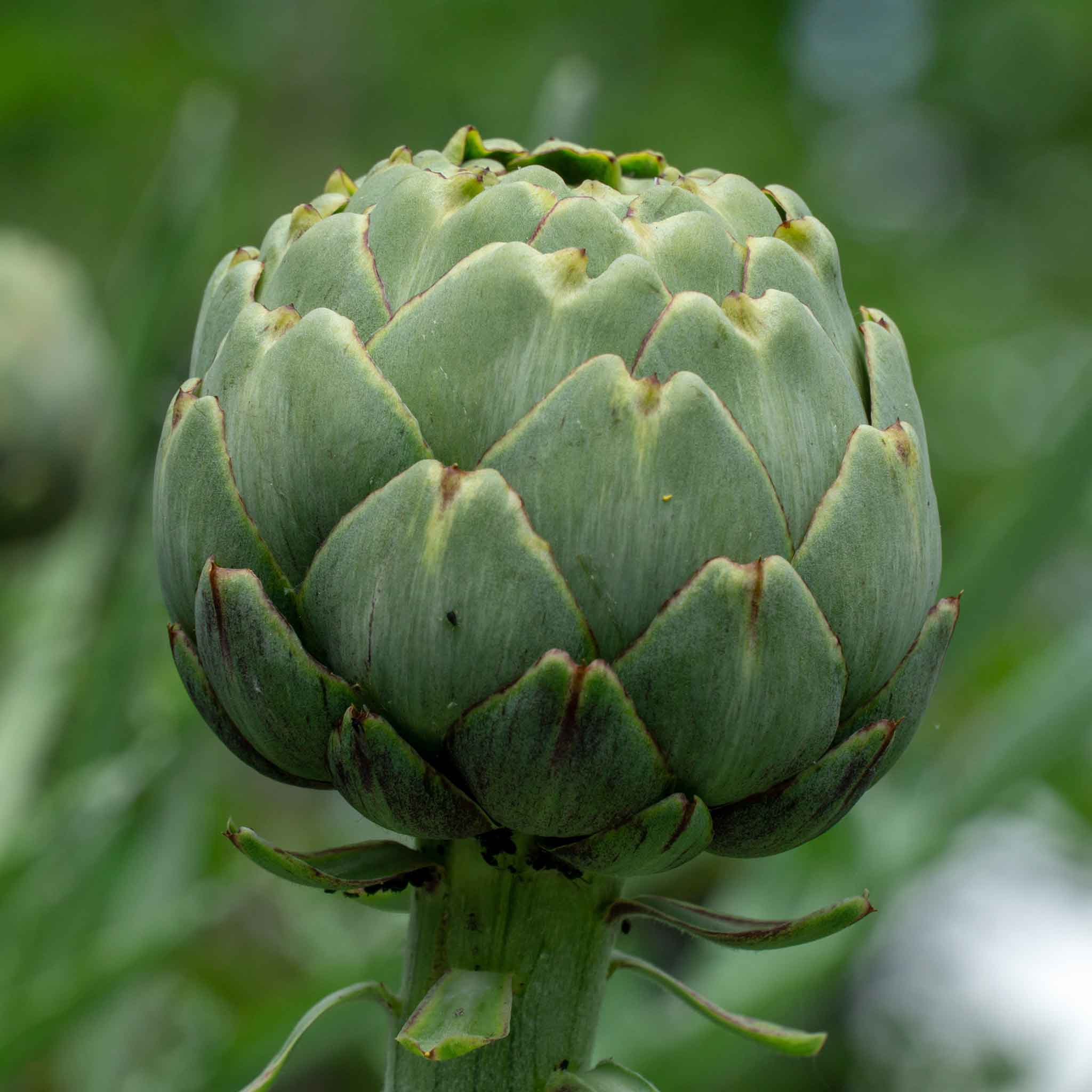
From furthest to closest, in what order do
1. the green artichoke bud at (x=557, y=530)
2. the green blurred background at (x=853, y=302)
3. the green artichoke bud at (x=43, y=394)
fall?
the green artichoke bud at (x=43, y=394) → the green blurred background at (x=853, y=302) → the green artichoke bud at (x=557, y=530)

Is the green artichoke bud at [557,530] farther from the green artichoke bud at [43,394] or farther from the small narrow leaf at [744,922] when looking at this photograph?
the green artichoke bud at [43,394]

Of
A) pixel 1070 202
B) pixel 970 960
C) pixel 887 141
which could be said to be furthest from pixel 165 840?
pixel 1070 202

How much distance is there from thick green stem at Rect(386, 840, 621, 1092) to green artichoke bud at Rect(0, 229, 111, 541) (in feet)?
2.84

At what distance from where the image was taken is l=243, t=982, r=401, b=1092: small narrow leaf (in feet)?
1.34

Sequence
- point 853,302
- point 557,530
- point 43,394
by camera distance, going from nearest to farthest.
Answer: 1. point 557,530
2. point 43,394
3. point 853,302

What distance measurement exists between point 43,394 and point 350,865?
0.95 meters

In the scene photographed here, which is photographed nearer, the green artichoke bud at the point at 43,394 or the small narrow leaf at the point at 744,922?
the small narrow leaf at the point at 744,922

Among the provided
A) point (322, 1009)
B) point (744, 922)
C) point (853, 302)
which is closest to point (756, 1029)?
point (744, 922)

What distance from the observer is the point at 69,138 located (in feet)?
8.71

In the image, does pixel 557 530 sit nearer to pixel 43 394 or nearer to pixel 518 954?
pixel 518 954

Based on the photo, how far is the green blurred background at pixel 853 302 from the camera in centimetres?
90

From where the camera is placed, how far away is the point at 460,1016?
1.37 ft

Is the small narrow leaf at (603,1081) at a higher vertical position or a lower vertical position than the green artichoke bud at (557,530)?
lower

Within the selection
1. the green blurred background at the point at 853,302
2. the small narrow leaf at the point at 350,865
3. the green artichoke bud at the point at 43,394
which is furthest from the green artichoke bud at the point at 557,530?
the green artichoke bud at the point at 43,394
